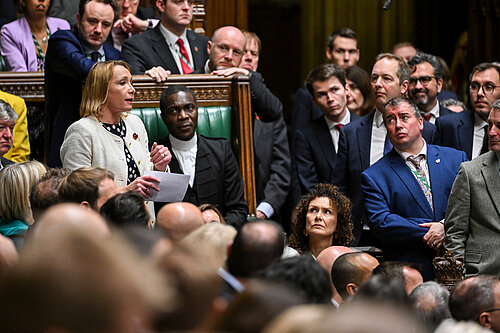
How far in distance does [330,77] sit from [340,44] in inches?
38.2

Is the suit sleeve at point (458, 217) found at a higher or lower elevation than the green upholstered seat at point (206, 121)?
lower

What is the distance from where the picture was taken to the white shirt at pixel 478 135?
5.27 meters

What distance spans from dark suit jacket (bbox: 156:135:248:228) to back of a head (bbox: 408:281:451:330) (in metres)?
1.72

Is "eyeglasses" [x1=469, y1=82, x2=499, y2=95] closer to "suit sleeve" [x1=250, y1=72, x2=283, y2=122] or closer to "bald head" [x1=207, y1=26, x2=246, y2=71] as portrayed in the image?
"suit sleeve" [x1=250, y1=72, x2=283, y2=122]

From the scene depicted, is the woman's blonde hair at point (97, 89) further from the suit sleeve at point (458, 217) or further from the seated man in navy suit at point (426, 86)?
the seated man in navy suit at point (426, 86)

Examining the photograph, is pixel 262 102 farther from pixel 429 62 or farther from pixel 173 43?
pixel 429 62

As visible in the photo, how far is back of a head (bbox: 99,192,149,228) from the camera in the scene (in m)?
2.95

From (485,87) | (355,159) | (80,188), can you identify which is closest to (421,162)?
(355,159)

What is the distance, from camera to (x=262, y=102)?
5.17 metres

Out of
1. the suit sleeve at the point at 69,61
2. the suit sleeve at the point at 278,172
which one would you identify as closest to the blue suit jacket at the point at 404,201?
the suit sleeve at the point at 278,172

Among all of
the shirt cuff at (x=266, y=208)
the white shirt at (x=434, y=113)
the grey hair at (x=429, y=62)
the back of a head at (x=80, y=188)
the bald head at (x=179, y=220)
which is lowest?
the shirt cuff at (x=266, y=208)

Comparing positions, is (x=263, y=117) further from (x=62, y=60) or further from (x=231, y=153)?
(x=62, y=60)

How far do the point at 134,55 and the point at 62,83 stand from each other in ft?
1.75

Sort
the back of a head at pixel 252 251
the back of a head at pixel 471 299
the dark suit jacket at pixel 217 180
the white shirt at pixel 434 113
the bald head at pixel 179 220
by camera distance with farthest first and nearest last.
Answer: the white shirt at pixel 434 113 < the dark suit jacket at pixel 217 180 < the back of a head at pixel 471 299 < the bald head at pixel 179 220 < the back of a head at pixel 252 251
